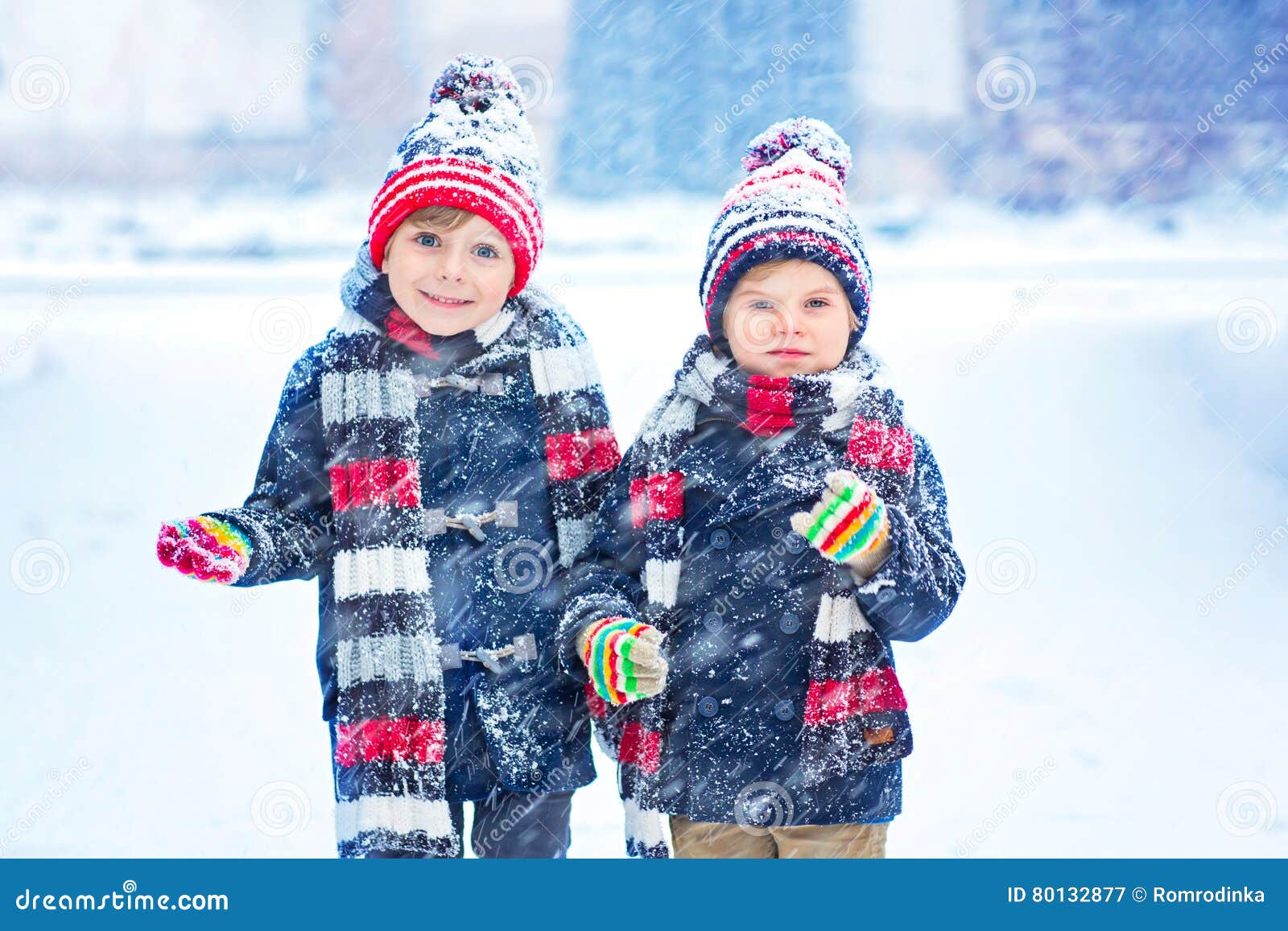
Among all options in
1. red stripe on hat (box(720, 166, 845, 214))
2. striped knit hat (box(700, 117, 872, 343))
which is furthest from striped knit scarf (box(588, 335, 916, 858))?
red stripe on hat (box(720, 166, 845, 214))

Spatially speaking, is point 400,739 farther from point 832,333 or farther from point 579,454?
point 832,333

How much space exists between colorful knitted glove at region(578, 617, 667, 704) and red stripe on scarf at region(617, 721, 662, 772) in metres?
0.09

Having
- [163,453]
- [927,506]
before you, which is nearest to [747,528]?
[927,506]

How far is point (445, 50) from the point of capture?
5.23 metres

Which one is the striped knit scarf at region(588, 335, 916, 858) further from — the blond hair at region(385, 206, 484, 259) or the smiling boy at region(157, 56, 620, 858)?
the blond hair at region(385, 206, 484, 259)

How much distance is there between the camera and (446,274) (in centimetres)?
186

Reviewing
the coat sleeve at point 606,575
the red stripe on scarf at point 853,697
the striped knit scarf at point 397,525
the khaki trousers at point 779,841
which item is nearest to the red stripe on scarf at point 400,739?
the striped knit scarf at point 397,525

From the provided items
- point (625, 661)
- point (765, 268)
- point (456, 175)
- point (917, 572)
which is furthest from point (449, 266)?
point (917, 572)

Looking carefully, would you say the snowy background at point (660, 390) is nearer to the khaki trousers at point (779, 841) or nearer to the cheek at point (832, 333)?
the khaki trousers at point (779, 841)

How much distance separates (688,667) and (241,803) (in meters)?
1.33

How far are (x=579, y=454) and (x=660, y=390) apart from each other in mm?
2181

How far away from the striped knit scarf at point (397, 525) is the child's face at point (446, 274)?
0.13 ft

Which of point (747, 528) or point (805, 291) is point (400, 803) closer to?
point (747, 528)

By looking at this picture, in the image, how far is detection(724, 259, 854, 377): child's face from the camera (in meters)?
1.77
